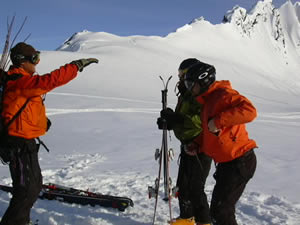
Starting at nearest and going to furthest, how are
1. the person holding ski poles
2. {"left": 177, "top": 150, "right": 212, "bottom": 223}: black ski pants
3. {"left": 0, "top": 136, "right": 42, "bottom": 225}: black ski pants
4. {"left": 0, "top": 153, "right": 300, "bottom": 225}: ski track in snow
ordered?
{"left": 0, "top": 136, "right": 42, "bottom": 225}: black ski pants, the person holding ski poles, {"left": 177, "top": 150, "right": 212, "bottom": 223}: black ski pants, {"left": 0, "top": 153, "right": 300, "bottom": 225}: ski track in snow

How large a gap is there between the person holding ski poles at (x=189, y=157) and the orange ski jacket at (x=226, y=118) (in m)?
0.28

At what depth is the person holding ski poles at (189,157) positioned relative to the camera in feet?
10.4

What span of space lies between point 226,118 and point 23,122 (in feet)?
6.04

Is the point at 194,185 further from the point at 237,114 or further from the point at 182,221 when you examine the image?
the point at 237,114

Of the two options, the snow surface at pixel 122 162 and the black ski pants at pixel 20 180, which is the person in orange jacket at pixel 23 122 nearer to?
the black ski pants at pixel 20 180

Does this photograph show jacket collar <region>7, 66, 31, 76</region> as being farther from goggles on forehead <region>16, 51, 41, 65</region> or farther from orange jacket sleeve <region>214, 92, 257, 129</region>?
orange jacket sleeve <region>214, 92, 257, 129</region>

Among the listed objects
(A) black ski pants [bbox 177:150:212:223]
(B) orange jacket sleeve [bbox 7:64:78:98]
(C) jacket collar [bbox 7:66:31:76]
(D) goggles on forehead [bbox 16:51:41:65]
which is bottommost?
(A) black ski pants [bbox 177:150:212:223]

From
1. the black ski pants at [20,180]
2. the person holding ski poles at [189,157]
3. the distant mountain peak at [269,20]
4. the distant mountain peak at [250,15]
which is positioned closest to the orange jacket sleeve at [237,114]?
the person holding ski poles at [189,157]

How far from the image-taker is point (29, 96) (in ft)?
8.84

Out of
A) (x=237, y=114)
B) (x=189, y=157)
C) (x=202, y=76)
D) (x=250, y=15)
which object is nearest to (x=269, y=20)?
(x=250, y=15)

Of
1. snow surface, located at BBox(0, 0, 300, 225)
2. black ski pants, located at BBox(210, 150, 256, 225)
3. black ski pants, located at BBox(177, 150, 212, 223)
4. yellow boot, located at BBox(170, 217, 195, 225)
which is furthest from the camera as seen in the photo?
snow surface, located at BBox(0, 0, 300, 225)

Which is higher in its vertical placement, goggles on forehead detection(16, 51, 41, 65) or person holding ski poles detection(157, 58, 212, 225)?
goggles on forehead detection(16, 51, 41, 65)

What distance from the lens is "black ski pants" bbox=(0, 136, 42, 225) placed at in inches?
112

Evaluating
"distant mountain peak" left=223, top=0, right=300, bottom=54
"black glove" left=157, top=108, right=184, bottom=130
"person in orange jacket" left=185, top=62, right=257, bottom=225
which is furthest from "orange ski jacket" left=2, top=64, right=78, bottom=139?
"distant mountain peak" left=223, top=0, right=300, bottom=54
